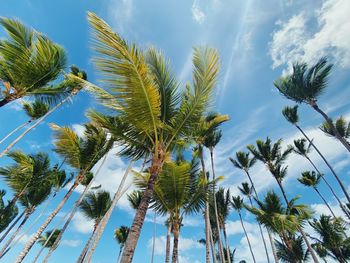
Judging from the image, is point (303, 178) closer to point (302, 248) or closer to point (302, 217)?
point (302, 248)

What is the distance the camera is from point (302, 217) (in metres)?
11.2

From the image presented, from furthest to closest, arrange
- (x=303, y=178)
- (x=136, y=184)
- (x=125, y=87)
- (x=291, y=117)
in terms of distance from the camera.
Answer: (x=303, y=178) < (x=291, y=117) < (x=136, y=184) < (x=125, y=87)

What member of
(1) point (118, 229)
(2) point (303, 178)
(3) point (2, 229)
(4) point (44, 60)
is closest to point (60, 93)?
(4) point (44, 60)

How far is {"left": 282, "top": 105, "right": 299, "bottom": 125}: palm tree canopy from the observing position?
20.5 meters

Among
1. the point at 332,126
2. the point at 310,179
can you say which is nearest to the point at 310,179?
the point at 310,179

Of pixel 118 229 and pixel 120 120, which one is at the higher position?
pixel 118 229

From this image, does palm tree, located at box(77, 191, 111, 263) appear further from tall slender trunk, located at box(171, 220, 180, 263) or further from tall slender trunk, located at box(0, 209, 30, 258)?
tall slender trunk, located at box(171, 220, 180, 263)

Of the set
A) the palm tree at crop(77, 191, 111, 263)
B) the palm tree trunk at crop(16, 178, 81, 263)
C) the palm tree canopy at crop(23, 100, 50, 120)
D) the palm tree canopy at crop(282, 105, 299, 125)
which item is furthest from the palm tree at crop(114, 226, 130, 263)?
the palm tree canopy at crop(282, 105, 299, 125)

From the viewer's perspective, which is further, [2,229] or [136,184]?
[2,229]

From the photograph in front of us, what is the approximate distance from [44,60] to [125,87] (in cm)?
296

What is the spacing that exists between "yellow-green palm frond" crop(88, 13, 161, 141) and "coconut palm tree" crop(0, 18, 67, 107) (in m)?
2.56

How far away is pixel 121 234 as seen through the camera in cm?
2483

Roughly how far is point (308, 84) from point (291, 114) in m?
7.54

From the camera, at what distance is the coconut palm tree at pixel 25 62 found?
17.6 ft
